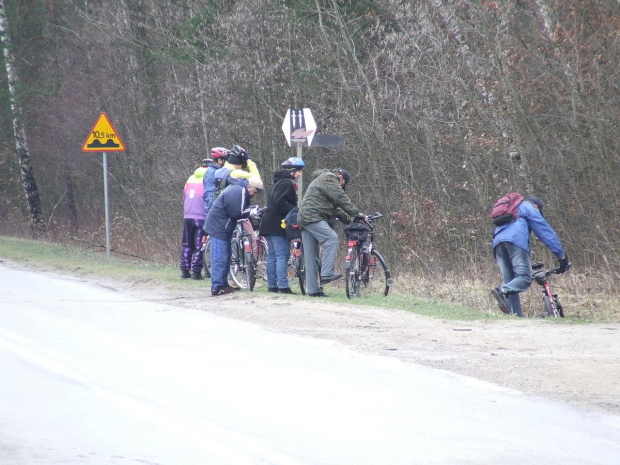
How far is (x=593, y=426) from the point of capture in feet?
22.6

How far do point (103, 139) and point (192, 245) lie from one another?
5093mm

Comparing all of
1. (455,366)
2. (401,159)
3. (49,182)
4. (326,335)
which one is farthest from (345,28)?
(49,182)

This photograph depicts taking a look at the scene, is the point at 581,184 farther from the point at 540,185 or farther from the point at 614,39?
the point at 614,39

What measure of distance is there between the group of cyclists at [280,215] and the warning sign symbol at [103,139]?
6429 millimetres

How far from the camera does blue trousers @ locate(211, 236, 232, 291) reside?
49.7 feet

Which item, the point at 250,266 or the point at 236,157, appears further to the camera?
the point at 250,266

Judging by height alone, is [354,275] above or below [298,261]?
below

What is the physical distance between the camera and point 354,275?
573 inches

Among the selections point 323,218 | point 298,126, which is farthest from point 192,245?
point 323,218

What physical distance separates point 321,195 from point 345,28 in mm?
8182

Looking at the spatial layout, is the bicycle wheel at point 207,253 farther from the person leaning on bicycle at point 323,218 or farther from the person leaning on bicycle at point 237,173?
the person leaning on bicycle at point 323,218

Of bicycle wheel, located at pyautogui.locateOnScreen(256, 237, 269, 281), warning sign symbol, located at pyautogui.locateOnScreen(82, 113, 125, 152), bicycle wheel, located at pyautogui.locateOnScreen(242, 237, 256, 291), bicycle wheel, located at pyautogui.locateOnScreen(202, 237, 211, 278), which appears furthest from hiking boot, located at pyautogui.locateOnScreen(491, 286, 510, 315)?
warning sign symbol, located at pyautogui.locateOnScreen(82, 113, 125, 152)

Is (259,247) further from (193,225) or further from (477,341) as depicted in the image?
(477,341)

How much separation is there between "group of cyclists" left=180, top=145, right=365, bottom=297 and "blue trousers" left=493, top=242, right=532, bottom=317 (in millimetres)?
2161
